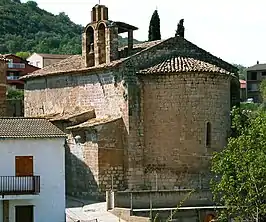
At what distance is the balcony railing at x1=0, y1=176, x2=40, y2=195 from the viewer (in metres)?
23.6

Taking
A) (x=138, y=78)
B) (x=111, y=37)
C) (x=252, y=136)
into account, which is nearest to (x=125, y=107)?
(x=138, y=78)

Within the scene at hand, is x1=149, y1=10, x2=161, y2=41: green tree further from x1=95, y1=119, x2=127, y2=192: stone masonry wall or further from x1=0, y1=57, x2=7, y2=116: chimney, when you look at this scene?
x1=95, y1=119, x2=127, y2=192: stone masonry wall

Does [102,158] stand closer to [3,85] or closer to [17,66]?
[3,85]

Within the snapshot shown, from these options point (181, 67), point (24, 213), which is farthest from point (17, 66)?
point (24, 213)

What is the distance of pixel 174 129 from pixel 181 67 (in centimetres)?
280

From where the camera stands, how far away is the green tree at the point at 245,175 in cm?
2419

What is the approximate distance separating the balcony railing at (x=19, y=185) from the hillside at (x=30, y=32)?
265 feet

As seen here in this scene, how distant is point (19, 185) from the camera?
23812 millimetres

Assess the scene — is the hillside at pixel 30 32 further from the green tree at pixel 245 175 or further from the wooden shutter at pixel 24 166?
the wooden shutter at pixel 24 166

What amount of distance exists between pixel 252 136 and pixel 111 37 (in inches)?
393

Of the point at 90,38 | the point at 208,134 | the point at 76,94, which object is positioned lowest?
the point at 208,134

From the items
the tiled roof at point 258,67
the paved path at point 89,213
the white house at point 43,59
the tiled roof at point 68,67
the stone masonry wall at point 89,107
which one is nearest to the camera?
the paved path at point 89,213

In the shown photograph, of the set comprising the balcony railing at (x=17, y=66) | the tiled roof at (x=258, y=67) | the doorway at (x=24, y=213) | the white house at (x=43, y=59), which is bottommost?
the doorway at (x=24, y=213)

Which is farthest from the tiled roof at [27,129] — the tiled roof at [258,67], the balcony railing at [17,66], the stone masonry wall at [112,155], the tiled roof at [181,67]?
the tiled roof at [258,67]
